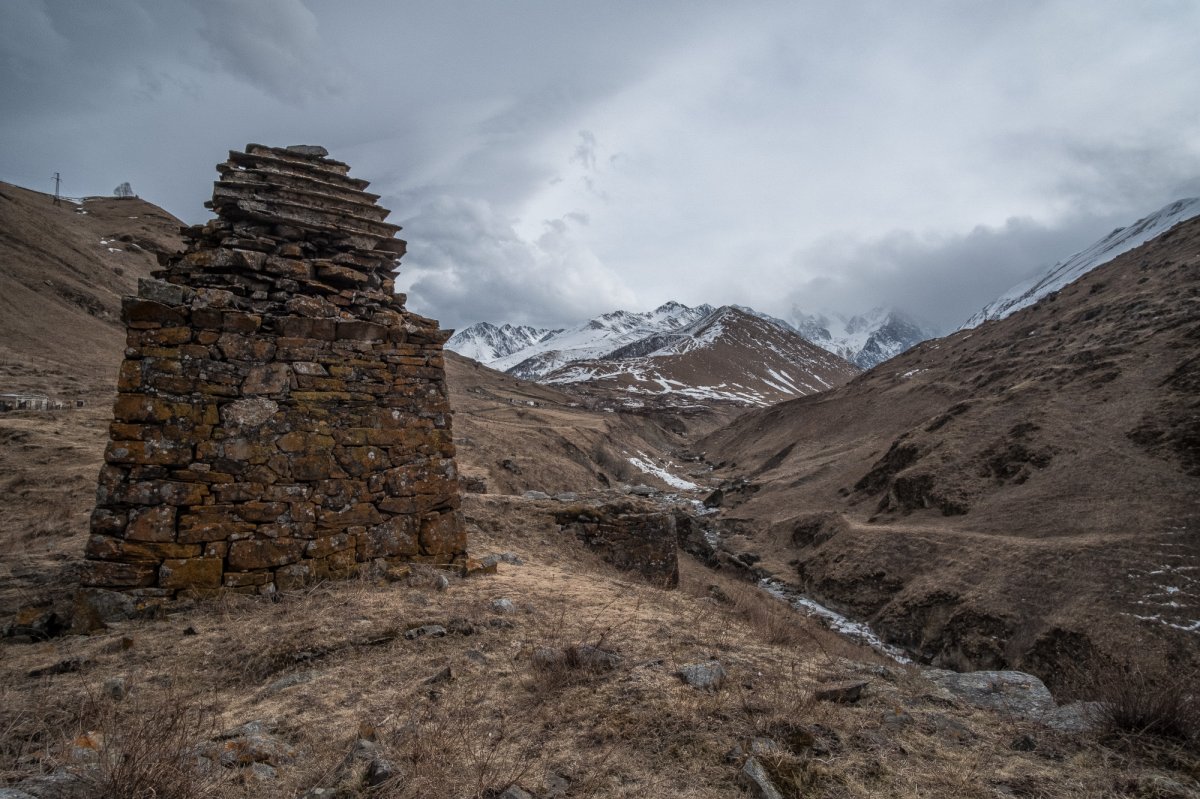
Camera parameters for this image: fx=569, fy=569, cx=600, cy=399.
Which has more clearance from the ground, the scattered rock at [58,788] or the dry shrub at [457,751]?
the scattered rock at [58,788]

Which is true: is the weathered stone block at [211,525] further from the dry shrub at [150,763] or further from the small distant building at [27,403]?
the small distant building at [27,403]

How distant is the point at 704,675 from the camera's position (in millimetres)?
5066

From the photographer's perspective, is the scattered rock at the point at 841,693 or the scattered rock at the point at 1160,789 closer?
the scattered rock at the point at 1160,789

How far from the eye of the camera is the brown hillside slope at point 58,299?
27.9m

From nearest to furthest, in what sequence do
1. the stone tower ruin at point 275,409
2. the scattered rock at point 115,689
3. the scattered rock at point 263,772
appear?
the scattered rock at point 263,772 → the scattered rock at point 115,689 → the stone tower ruin at point 275,409

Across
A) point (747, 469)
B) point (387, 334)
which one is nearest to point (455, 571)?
point (387, 334)

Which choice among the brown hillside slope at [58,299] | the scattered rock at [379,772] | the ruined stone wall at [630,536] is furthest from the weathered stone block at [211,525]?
the brown hillside slope at [58,299]

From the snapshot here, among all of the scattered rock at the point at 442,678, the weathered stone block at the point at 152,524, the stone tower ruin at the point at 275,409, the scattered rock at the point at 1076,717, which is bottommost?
the scattered rock at the point at 442,678

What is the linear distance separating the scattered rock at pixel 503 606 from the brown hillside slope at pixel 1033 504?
12.0 metres

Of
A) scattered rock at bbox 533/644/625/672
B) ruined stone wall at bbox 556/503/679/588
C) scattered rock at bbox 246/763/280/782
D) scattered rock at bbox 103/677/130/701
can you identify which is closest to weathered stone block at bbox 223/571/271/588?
scattered rock at bbox 103/677/130/701

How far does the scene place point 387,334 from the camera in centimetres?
835

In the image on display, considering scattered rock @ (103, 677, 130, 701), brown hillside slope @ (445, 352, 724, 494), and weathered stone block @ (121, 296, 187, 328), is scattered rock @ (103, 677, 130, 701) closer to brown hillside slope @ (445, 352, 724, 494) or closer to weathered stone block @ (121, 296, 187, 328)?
weathered stone block @ (121, 296, 187, 328)

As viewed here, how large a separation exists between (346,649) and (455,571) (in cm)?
287

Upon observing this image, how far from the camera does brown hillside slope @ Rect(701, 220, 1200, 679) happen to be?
13828mm
